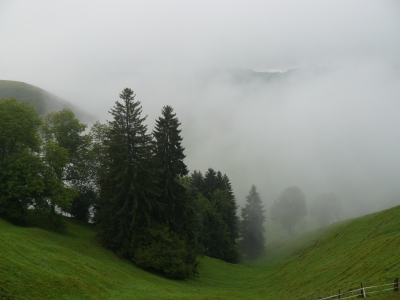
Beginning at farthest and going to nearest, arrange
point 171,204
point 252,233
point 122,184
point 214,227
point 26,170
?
1. point 252,233
2. point 214,227
3. point 171,204
4. point 122,184
5. point 26,170

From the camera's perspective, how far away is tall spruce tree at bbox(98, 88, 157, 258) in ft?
131

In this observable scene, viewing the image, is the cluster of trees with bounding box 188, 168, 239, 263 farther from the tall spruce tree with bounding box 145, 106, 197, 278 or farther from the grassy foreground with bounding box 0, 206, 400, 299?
the grassy foreground with bounding box 0, 206, 400, 299

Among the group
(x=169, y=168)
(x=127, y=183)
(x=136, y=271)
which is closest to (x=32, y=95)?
(x=169, y=168)

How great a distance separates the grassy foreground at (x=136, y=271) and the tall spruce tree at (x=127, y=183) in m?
2.47

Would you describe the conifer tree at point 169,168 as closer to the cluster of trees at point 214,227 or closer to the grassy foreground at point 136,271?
the grassy foreground at point 136,271

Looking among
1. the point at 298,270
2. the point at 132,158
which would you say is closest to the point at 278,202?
the point at 298,270

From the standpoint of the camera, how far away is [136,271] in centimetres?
→ 3522

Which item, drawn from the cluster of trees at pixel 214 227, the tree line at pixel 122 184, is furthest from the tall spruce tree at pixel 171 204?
the cluster of trees at pixel 214 227

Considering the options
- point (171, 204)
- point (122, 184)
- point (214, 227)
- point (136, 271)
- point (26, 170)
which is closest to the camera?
point (136, 271)

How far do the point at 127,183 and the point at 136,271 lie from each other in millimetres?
10928

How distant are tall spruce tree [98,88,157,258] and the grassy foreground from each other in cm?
Result: 247

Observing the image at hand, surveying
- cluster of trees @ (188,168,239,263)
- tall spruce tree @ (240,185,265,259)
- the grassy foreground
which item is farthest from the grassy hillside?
the grassy foreground

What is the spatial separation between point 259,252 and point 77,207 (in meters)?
51.9

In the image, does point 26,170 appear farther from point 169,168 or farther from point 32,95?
point 32,95
